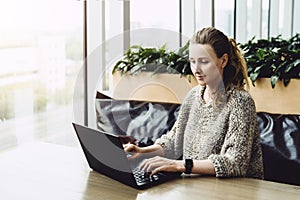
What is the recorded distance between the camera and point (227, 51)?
5.65 ft

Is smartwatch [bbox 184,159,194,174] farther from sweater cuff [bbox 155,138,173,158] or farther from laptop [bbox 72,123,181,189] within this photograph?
sweater cuff [bbox 155,138,173,158]

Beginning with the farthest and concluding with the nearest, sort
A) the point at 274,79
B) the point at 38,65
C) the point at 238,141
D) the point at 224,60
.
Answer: the point at 38,65 → the point at 274,79 → the point at 224,60 → the point at 238,141

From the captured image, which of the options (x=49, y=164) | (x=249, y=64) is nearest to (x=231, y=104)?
(x=49, y=164)

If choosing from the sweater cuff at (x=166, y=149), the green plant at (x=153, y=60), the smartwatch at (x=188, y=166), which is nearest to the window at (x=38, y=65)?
the green plant at (x=153, y=60)

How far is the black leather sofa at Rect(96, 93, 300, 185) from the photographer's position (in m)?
1.98

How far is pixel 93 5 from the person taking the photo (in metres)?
3.40

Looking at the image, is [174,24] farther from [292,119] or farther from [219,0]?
Result: [292,119]

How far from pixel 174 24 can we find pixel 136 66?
41.0 inches

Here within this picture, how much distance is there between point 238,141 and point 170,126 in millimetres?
701

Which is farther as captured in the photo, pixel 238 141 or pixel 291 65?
pixel 291 65

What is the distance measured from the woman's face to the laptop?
14.4 inches

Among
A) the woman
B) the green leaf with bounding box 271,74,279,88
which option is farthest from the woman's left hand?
the green leaf with bounding box 271,74,279,88

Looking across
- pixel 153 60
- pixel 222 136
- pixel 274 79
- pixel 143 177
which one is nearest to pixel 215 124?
pixel 222 136

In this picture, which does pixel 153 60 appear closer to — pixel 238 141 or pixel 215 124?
pixel 215 124
